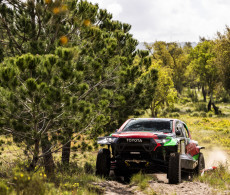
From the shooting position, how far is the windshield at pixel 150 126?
7.88 metres

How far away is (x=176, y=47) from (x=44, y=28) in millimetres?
50225

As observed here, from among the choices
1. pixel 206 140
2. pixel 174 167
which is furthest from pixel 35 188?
pixel 206 140

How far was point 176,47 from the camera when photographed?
56500mm

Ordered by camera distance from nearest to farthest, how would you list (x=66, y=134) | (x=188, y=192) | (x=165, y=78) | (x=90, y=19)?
(x=188, y=192) → (x=66, y=134) → (x=90, y=19) → (x=165, y=78)

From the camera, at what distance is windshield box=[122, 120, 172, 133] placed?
788cm

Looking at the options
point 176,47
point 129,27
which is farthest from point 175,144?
point 176,47

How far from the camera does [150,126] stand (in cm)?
806

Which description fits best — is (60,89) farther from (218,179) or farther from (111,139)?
(218,179)

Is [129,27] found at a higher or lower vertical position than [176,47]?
lower

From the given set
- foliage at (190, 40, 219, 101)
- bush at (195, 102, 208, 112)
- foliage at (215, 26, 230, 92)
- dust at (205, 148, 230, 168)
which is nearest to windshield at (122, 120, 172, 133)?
dust at (205, 148, 230, 168)

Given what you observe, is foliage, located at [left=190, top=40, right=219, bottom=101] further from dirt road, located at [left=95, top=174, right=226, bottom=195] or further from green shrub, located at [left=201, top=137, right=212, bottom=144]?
dirt road, located at [left=95, top=174, right=226, bottom=195]

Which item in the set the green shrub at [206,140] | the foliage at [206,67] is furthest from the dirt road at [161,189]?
the foliage at [206,67]

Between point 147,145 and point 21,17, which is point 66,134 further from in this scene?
point 21,17

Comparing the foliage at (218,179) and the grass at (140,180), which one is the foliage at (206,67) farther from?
the grass at (140,180)
